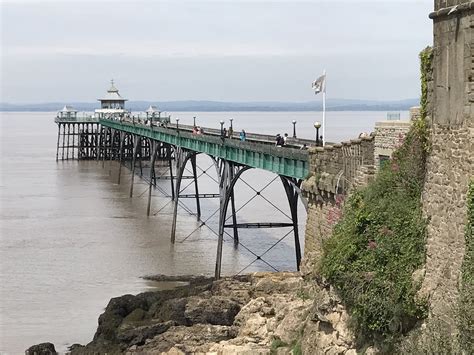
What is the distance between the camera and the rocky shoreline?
18.5 metres

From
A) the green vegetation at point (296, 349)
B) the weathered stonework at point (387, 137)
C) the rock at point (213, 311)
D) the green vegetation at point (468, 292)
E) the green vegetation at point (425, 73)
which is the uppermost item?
the green vegetation at point (425, 73)

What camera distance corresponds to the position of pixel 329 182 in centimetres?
2338

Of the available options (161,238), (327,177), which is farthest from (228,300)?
(161,238)

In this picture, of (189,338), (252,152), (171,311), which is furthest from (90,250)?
(189,338)

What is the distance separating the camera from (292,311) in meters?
20.8

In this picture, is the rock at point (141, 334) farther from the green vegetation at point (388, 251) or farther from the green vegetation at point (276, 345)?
the green vegetation at point (388, 251)

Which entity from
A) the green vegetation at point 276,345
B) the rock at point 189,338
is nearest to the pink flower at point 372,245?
the green vegetation at point 276,345

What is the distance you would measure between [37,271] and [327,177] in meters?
19.4

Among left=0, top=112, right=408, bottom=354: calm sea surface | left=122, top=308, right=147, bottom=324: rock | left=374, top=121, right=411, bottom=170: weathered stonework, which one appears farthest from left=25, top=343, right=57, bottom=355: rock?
left=374, top=121, right=411, bottom=170: weathered stonework

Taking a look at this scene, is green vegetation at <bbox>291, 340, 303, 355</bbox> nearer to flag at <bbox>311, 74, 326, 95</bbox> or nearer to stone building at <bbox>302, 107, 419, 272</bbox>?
stone building at <bbox>302, 107, 419, 272</bbox>

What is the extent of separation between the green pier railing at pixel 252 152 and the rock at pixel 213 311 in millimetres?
5200

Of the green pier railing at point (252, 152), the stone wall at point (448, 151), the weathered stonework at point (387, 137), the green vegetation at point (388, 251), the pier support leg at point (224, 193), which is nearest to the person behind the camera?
the stone wall at point (448, 151)

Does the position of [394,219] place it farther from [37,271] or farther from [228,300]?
[37,271]

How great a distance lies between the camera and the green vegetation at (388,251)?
16453 millimetres
